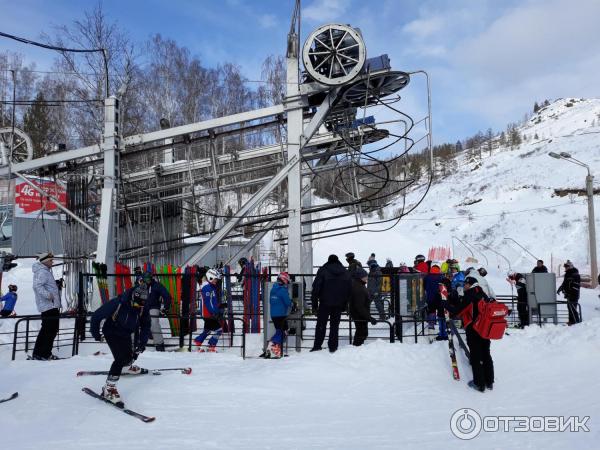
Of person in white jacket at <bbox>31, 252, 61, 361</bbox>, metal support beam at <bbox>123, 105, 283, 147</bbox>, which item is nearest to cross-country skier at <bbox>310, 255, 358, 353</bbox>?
person in white jacket at <bbox>31, 252, 61, 361</bbox>

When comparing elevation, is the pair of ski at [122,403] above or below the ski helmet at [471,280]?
below

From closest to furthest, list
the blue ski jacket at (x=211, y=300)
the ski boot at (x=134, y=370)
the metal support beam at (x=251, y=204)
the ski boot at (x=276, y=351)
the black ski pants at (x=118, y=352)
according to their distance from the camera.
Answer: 1. the black ski pants at (x=118, y=352)
2. the ski boot at (x=134, y=370)
3. the ski boot at (x=276, y=351)
4. the blue ski jacket at (x=211, y=300)
5. the metal support beam at (x=251, y=204)

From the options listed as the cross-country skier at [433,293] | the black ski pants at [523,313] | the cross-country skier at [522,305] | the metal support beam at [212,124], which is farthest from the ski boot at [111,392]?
the black ski pants at [523,313]

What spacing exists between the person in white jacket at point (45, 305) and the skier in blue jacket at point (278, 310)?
13.3 ft

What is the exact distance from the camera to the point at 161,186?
1531 centimetres

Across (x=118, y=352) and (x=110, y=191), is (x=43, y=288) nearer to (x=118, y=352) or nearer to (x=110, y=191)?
(x=118, y=352)

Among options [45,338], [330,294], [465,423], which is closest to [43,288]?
[45,338]

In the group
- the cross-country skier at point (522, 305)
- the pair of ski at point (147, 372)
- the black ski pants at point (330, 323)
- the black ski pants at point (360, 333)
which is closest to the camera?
the pair of ski at point (147, 372)

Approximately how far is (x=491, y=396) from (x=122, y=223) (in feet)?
43.3

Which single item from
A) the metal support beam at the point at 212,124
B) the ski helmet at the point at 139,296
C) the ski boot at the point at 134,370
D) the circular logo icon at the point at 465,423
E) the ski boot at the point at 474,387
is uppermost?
the metal support beam at the point at 212,124

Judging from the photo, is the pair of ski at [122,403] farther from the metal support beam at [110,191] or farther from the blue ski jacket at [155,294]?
the metal support beam at [110,191]

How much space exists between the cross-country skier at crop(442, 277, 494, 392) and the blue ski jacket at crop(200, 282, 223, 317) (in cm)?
474

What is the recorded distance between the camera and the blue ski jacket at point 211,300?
994 cm

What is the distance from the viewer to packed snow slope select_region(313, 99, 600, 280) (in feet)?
138
